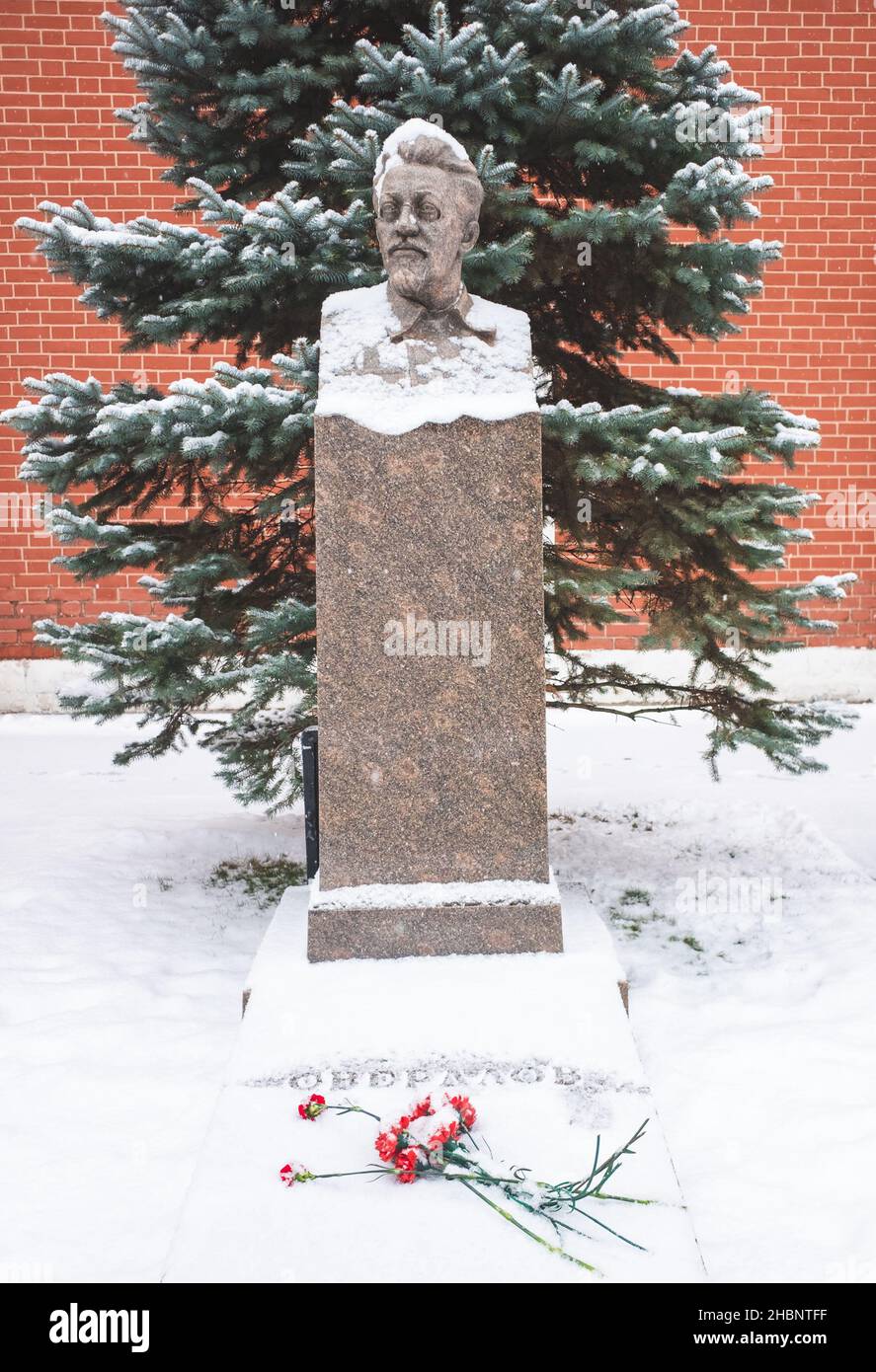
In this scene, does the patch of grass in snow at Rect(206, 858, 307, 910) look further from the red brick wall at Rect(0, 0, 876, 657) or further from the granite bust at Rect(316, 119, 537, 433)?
the red brick wall at Rect(0, 0, 876, 657)

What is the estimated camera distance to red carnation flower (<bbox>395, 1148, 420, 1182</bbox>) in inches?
72.4

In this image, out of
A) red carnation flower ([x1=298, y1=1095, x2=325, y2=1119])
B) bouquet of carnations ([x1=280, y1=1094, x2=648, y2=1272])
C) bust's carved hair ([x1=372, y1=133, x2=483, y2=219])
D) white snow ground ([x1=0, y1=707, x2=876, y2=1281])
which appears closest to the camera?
bouquet of carnations ([x1=280, y1=1094, x2=648, y2=1272])

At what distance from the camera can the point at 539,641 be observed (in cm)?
278

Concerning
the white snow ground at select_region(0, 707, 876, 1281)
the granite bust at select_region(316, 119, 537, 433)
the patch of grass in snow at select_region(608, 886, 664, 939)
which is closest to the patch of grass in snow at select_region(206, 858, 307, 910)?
the white snow ground at select_region(0, 707, 876, 1281)

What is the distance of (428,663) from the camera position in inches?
109

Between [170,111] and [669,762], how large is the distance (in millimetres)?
4464

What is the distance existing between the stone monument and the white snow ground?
0.60 metres

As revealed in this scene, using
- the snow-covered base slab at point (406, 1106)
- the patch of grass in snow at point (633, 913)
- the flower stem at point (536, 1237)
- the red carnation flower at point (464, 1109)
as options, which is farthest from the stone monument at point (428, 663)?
the patch of grass in snow at point (633, 913)

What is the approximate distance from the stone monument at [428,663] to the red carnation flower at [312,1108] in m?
0.68

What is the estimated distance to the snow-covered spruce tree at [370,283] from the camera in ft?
11.7

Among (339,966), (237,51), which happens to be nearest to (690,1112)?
(339,966)

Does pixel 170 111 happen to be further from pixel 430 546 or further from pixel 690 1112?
pixel 690 1112

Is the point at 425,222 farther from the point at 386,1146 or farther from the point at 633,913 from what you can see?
the point at 633,913

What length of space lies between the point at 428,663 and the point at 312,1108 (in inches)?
44.6
